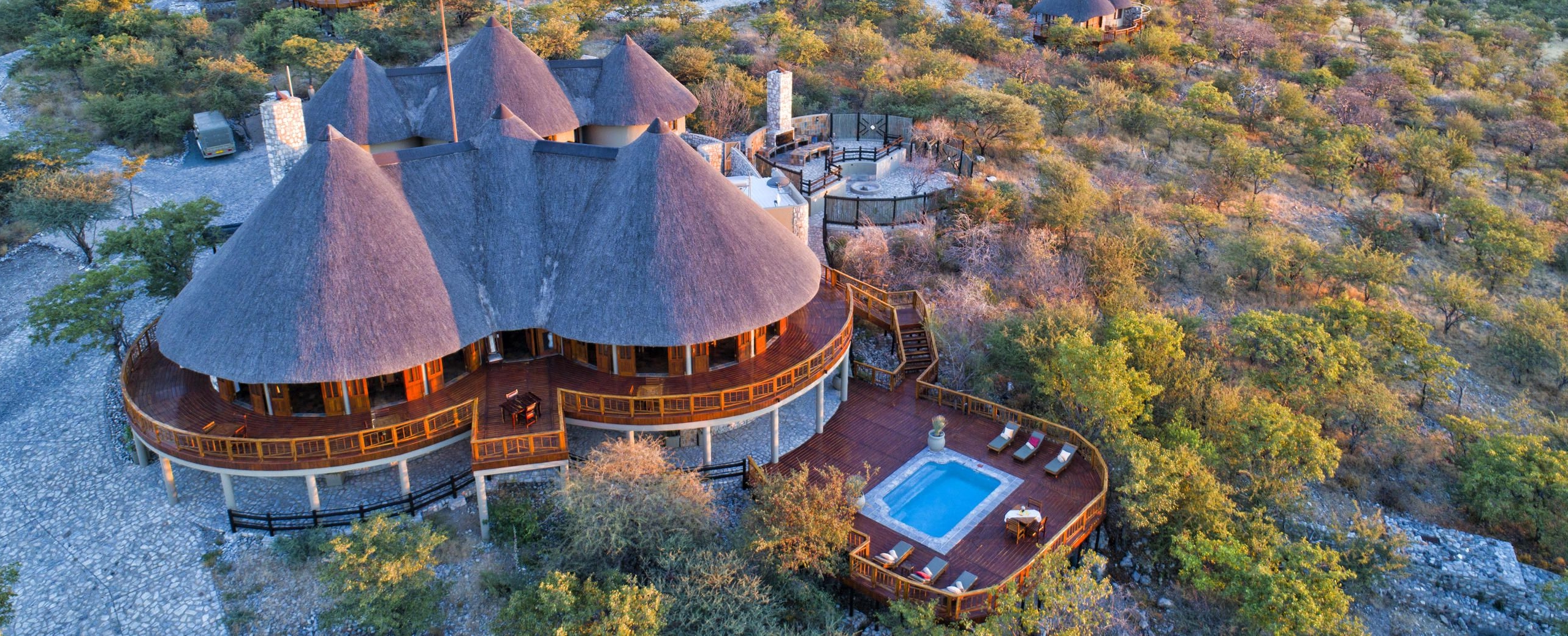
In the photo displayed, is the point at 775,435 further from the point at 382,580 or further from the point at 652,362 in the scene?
the point at 382,580

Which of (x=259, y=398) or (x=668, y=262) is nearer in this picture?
(x=259, y=398)

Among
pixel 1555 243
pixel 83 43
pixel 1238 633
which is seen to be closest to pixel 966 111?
pixel 1555 243

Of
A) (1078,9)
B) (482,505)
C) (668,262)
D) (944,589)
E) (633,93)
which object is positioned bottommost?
(944,589)

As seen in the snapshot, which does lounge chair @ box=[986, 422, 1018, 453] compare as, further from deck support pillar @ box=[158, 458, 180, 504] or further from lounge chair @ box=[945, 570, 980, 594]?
deck support pillar @ box=[158, 458, 180, 504]

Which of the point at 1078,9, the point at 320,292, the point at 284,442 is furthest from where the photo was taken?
the point at 1078,9

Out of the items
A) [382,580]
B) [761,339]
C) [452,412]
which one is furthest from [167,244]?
[761,339]

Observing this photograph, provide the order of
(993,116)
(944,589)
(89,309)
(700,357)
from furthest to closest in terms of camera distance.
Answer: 1. (993,116)
2. (89,309)
3. (700,357)
4. (944,589)
